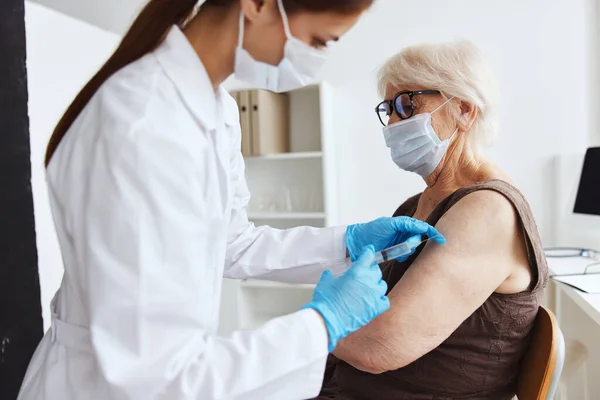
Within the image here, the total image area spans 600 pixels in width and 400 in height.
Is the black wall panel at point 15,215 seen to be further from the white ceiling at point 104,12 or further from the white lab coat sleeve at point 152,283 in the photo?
the white ceiling at point 104,12

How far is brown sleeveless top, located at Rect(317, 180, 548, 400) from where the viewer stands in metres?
1.04

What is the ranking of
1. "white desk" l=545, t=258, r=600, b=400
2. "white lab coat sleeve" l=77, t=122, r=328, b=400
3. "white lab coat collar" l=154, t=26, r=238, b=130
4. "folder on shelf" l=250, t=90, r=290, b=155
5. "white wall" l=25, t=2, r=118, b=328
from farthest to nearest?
"folder on shelf" l=250, t=90, r=290, b=155 → "white desk" l=545, t=258, r=600, b=400 → "white wall" l=25, t=2, r=118, b=328 → "white lab coat collar" l=154, t=26, r=238, b=130 → "white lab coat sleeve" l=77, t=122, r=328, b=400

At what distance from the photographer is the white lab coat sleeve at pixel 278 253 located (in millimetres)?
1232

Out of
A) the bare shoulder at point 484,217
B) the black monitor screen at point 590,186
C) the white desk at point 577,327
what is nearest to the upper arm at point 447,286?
the bare shoulder at point 484,217

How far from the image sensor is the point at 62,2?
3277mm

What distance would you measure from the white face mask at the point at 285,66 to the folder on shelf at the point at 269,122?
1.83 meters

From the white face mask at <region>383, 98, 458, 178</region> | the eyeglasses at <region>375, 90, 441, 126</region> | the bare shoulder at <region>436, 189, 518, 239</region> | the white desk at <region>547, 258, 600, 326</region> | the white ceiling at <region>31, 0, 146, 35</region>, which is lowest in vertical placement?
the white desk at <region>547, 258, 600, 326</region>

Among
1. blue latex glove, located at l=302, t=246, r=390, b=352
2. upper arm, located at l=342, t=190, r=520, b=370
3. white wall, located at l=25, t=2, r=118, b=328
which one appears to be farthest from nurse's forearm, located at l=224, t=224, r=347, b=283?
white wall, located at l=25, t=2, r=118, b=328

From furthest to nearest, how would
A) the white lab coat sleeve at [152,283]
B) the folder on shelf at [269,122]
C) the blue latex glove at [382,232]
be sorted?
the folder on shelf at [269,122] < the blue latex glove at [382,232] < the white lab coat sleeve at [152,283]

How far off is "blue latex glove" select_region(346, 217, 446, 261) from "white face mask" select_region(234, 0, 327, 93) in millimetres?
432

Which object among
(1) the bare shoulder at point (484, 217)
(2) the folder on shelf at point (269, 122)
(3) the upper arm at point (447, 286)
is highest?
(2) the folder on shelf at point (269, 122)

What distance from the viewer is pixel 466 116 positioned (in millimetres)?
1314

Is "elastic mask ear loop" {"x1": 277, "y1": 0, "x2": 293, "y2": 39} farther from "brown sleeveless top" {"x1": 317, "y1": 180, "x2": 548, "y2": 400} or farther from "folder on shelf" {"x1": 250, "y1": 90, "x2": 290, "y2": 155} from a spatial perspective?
"folder on shelf" {"x1": 250, "y1": 90, "x2": 290, "y2": 155}

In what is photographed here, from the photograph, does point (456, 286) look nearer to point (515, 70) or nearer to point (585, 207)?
point (585, 207)
